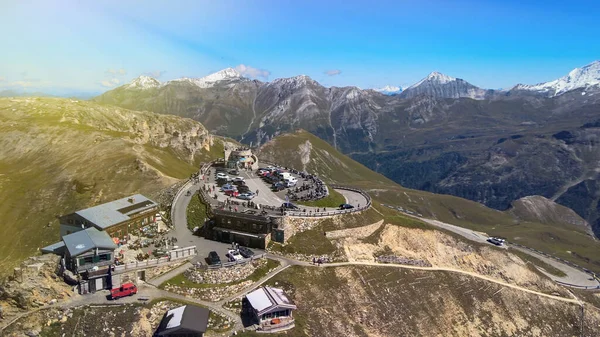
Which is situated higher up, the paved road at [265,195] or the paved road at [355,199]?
the paved road at [265,195]

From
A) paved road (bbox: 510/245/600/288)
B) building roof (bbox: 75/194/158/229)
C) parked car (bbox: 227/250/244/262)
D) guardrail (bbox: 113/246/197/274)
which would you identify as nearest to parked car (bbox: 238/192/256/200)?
building roof (bbox: 75/194/158/229)

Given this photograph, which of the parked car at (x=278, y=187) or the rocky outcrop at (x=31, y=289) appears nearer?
the rocky outcrop at (x=31, y=289)

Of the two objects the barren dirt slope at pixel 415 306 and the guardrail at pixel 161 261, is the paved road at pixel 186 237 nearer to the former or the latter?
the guardrail at pixel 161 261

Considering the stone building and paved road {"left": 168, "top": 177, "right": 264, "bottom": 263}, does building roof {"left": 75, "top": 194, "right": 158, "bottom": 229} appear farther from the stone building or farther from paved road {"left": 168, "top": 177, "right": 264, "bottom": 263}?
the stone building

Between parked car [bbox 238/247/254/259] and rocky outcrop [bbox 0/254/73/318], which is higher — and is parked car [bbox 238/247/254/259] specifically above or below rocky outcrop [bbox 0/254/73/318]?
above

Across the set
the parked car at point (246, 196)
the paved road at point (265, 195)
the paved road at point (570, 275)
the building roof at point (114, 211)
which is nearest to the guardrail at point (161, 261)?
the building roof at point (114, 211)

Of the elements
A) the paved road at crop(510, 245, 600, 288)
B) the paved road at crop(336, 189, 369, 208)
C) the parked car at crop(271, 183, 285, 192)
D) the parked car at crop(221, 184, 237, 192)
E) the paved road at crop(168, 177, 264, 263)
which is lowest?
the paved road at crop(510, 245, 600, 288)
